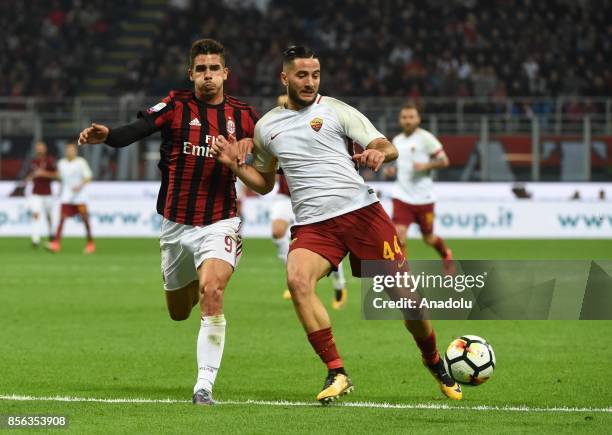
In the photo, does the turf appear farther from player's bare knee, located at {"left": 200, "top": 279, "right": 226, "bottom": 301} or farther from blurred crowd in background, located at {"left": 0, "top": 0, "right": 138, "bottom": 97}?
Answer: blurred crowd in background, located at {"left": 0, "top": 0, "right": 138, "bottom": 97}

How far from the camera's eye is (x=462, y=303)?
9711mm

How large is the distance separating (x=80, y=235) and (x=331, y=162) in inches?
827

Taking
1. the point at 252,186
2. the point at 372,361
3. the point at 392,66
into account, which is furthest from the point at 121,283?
the point at 392,66

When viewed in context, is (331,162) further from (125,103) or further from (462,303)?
(125,103)

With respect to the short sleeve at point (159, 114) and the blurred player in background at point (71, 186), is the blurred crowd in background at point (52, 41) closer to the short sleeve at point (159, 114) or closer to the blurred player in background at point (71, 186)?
the blurred player in background at point (71, 186)

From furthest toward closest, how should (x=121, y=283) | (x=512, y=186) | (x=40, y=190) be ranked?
(x=512, y=186), (x=40, y=190), (x=121, y=283)

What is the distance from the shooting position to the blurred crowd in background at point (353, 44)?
32250 mm

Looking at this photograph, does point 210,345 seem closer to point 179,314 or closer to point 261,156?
point 179,314

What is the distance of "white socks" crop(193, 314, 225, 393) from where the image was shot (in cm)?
751

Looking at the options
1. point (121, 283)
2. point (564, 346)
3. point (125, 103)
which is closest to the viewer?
point (564, 346)

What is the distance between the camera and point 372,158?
23.1ft

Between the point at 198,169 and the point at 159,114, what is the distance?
0.45m

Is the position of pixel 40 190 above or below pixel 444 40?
below

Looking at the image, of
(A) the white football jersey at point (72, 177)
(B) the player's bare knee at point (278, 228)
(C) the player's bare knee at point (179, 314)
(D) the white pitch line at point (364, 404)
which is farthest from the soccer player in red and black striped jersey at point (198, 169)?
(A) the white football jersey at point (72, 177)
